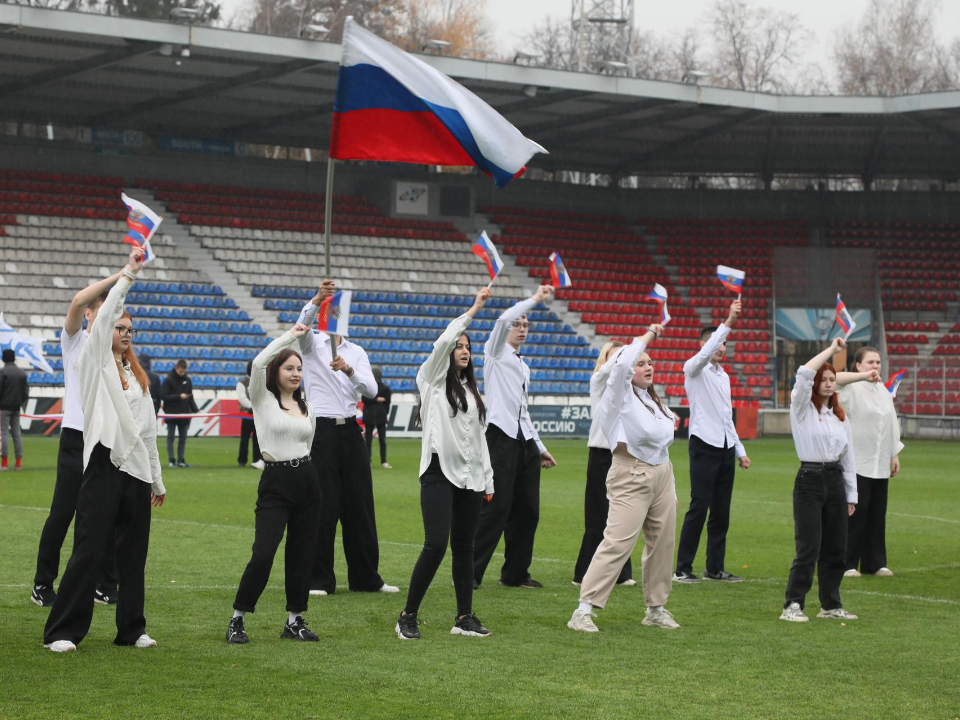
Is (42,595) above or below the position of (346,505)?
below

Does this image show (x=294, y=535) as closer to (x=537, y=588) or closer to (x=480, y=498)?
(x=480, y=498)

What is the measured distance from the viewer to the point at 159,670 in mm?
6434

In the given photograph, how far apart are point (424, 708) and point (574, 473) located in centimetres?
1482

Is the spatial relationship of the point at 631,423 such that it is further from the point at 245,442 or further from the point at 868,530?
the point at 245,442

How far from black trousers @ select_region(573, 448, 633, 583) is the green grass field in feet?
1.37

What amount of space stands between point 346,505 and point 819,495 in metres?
3.23

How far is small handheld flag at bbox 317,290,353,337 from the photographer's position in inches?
335

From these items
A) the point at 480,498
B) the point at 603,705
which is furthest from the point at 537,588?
the point at 603,705

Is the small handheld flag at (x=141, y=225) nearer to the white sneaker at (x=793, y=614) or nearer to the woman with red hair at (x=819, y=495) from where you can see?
the woman with red hair at (x=819, y=495)

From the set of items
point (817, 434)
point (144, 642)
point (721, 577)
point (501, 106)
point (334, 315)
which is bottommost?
point (721, 577)

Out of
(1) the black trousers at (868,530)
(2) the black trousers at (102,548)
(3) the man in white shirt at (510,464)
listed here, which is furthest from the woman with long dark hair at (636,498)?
(1) the black trousers at (868,530)

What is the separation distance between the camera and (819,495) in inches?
332

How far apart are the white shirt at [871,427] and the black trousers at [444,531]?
181 inches

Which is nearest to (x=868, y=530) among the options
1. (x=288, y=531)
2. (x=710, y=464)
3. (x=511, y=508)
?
(x=710, y=464)
